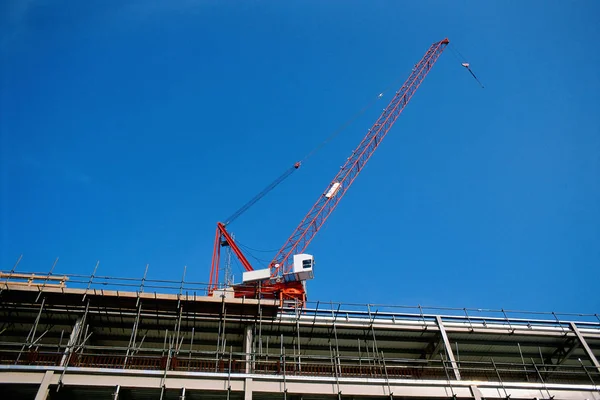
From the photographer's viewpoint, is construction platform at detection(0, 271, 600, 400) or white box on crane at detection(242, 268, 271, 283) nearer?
construction platform at detection(0, 271, 600, 400)

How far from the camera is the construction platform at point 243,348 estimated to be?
21891 mm

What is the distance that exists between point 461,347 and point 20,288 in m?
27.0

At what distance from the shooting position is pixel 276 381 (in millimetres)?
22703

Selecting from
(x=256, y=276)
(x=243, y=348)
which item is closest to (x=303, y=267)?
(x=256, y=276)

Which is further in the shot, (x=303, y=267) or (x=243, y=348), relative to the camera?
(x=303, y=267)

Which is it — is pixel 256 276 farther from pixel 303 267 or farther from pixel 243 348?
pixel 243 348

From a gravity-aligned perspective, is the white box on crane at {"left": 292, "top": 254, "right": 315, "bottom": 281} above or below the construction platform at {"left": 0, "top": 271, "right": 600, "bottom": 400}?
above

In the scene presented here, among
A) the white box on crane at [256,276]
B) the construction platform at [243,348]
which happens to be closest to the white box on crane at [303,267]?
the white box on crane at [256,276]

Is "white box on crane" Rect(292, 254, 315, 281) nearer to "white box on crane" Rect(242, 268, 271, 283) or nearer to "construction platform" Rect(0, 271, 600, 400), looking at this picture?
"white box on crane" Rect(242, 268, 271, 283)

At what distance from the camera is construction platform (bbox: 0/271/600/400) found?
862 inches

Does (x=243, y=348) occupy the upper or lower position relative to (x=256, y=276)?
lower

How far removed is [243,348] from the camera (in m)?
25.9

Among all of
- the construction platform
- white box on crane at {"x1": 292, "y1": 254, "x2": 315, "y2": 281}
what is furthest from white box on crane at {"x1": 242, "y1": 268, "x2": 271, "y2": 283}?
the construction platform

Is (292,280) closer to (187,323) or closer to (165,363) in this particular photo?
(187,323)
